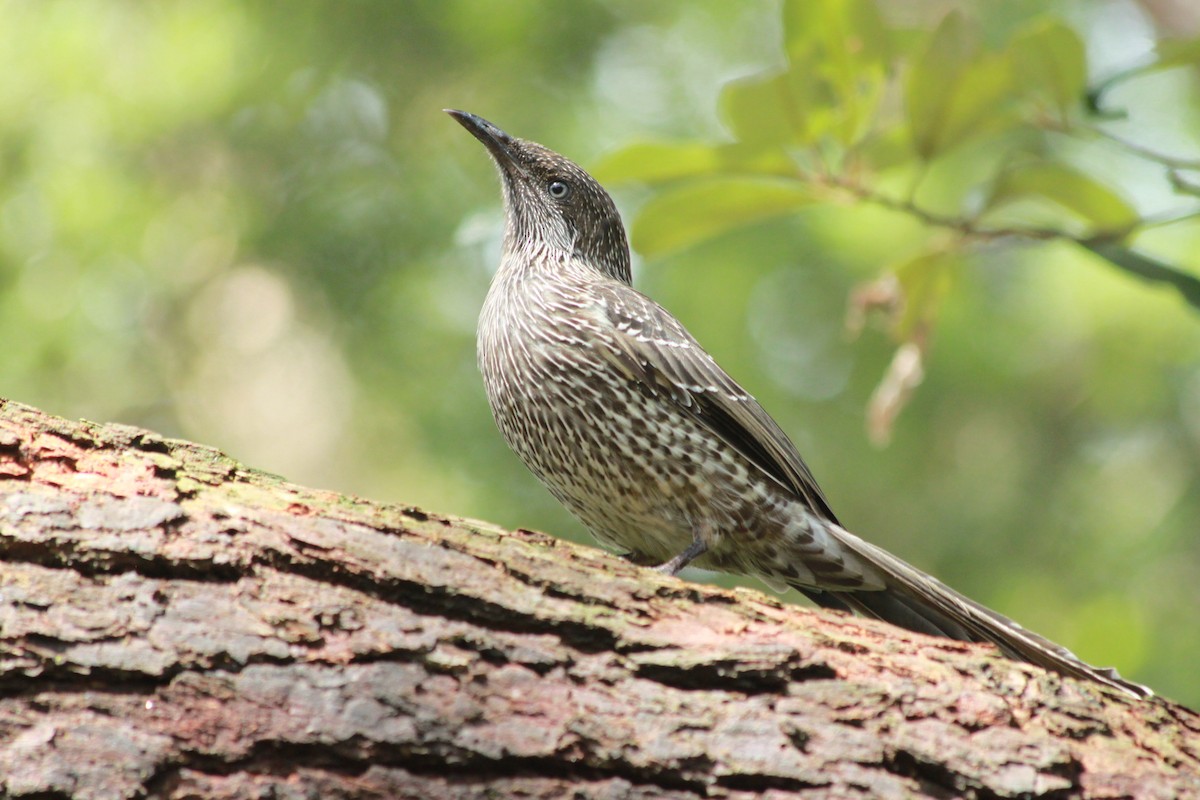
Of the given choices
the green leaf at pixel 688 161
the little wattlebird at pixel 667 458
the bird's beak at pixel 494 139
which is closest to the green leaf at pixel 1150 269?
the green leaf at pixel 688 161

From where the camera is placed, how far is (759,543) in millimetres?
3879

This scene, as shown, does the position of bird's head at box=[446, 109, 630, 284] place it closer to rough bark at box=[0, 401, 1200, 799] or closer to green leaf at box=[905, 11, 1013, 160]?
green leaf at box=[905, 11, 1013, 160]

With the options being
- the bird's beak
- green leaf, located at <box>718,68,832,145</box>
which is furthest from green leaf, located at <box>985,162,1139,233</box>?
the bird's beak

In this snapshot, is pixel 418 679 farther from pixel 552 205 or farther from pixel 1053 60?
pixel 552 205

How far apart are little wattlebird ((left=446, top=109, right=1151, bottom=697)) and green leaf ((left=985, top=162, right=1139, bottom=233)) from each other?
44.0 inches

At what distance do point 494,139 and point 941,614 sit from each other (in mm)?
2709

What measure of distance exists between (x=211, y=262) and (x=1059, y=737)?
20.5ft

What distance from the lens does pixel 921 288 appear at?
12.6 ft

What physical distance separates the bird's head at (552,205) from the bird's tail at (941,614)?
1896 millimetres

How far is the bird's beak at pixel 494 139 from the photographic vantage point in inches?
187

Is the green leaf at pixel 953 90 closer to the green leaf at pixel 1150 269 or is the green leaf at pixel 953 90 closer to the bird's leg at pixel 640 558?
the green leaf at pixel 1150 269

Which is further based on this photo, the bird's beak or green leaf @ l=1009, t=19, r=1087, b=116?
the bird's beak

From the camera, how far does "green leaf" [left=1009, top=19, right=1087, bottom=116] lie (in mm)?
3254

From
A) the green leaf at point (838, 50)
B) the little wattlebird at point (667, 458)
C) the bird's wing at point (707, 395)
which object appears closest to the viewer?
the green leaf at point (838, 50)
